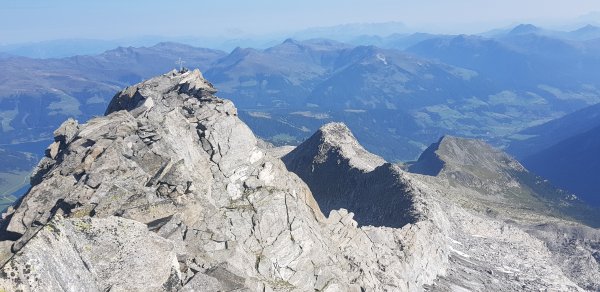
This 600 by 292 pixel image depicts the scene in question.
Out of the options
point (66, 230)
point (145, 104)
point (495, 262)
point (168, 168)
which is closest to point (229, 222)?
point (168, 168)

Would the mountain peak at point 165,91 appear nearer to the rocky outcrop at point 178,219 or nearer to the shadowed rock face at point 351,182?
the rocky outcrop at point 178,219

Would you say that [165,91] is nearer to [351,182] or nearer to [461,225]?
[351,182]

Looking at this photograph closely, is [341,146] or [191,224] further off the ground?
[191,224]

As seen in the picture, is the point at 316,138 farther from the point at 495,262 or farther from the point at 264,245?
the point at 264,245

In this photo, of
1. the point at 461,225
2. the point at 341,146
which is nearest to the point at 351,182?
the point at 341,146

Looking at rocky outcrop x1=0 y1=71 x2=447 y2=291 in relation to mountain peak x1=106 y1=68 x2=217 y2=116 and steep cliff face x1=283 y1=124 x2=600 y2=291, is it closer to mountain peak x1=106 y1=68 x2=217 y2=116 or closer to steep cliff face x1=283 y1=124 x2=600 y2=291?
mountain peak x1=106 y1=68 x2=217 y2=116

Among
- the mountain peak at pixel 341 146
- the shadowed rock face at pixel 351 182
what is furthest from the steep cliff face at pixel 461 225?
the mountain peak at pixel 341 146
